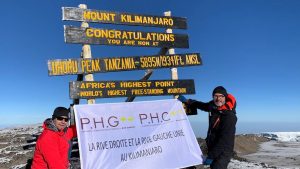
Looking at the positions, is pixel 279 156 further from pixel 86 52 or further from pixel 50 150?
pixel 50 150

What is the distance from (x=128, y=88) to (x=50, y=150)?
5159 mm

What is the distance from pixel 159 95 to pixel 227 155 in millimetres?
4467

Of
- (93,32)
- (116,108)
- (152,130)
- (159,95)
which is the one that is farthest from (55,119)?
(159,95)

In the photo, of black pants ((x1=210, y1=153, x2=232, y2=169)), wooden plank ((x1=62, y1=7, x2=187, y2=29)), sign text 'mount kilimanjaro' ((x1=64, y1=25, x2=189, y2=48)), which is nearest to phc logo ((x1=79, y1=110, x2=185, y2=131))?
black pants ((x1=210, y1=153, x2=232, y2=169))

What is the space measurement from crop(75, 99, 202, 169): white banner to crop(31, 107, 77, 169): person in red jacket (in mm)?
1345

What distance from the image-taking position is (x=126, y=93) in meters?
11.5

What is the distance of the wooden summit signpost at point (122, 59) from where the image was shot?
1058 cm

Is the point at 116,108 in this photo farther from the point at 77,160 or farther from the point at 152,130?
the point at 77,160

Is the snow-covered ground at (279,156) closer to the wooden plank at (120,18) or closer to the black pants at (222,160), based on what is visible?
the wooden plank at (120,18)

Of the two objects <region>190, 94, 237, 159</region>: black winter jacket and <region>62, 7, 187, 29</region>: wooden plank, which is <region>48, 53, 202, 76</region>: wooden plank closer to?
<region>62, 7, 187, 29</region>: wooden plank

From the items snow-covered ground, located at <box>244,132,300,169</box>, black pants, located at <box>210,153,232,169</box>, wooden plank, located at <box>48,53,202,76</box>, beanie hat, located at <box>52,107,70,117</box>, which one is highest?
wooden plank, located at <box>48,53,202,76</box>

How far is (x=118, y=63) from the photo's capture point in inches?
448

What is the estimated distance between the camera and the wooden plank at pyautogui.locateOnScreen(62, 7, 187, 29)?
35.1ft

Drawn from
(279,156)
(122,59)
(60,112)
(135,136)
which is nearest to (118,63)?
(122,59)
